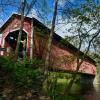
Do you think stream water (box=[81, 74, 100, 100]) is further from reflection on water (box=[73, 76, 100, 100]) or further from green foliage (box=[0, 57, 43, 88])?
green foliage (box=[0, 57, 43, 88])

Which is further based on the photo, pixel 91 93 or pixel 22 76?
pixel 91 93

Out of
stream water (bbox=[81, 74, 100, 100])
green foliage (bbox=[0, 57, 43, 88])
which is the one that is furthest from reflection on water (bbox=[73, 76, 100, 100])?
green foliage (bbox=[0, 57, 43, 88])

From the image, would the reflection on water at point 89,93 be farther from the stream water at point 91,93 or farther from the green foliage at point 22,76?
the green foliage at point 22,76

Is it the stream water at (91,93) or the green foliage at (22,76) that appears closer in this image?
the green foliage at (22,76)

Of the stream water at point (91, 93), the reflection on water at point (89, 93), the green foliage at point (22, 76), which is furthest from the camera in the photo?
the reflection on water at point (89, 93)

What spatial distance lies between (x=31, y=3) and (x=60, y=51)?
474 inches

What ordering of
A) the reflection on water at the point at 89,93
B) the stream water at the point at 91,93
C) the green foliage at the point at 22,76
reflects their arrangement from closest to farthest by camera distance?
1. the green foliage at the point at 22,76
2. the stream water at the point at 91,93
3. the reflection on water at the point at 89,93

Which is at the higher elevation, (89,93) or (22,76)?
(22,76)

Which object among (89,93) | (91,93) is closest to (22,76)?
(89,93)

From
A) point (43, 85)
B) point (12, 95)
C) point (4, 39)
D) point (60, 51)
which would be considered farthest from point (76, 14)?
point (4, 39)

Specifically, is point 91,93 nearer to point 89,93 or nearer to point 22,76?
point 89,93

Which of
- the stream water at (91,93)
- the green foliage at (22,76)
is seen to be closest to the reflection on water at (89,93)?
the stream water at (91,93)

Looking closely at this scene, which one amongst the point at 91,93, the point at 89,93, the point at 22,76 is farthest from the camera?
the point at 91,93

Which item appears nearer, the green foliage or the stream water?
the green foliage
